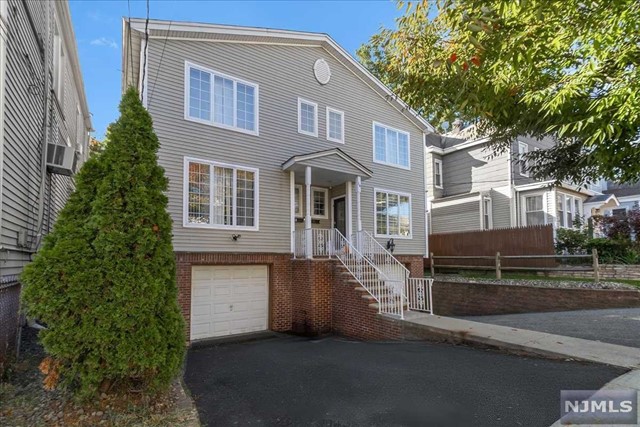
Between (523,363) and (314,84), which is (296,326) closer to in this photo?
(523,363)

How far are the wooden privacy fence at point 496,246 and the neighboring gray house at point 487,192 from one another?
2.52 meters

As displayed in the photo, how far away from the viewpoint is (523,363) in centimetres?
602

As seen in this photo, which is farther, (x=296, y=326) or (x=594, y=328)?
(x=296, y=326)

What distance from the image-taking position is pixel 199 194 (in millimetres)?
9812

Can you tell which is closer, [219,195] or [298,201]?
[219,195]

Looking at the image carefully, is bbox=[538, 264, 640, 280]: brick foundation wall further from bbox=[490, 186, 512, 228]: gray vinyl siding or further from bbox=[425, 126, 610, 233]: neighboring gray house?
bbox=[490, 186, 512, 228]: gray vinyl siding

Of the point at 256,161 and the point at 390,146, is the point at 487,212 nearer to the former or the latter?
the point at 390,146

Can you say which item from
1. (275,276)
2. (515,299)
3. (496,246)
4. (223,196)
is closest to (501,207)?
(496,246)

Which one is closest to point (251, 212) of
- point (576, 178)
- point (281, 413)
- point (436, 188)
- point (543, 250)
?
point (281, 413)

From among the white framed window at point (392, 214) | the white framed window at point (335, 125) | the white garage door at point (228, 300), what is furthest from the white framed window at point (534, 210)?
the white garage door at point (228, 300)

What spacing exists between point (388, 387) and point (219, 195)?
6503mm

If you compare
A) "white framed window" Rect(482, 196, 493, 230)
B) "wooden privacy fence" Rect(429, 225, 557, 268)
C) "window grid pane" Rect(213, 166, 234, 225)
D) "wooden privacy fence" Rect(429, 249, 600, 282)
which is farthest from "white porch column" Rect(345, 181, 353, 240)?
"white framed window" Rect(482, 196, 493, 230)

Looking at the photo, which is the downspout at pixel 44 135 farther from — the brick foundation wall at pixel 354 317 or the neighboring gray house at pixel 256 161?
the brick foundation wall at pixel 354 317

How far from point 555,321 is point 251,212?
25.4 feet
